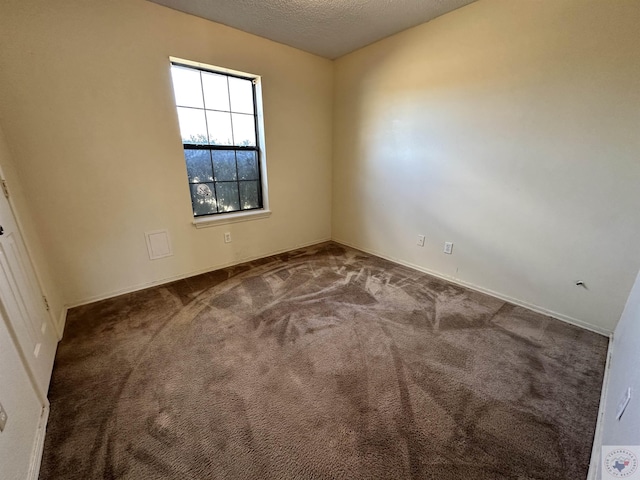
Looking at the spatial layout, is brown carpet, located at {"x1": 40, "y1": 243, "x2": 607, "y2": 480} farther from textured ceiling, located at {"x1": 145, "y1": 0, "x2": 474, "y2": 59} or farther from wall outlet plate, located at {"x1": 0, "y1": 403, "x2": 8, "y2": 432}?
textured ceiling, located at {"x1": 145, "y1": 0, "x2": 474, "y2": 59}

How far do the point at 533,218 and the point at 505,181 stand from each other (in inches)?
14.9

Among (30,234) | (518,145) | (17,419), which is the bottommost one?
(17,419)

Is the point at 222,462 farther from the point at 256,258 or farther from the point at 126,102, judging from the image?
the point at 126,102

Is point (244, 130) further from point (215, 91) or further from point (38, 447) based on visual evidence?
point (38, 447)

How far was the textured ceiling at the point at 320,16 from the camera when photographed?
2.14 m

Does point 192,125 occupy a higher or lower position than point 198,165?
higher

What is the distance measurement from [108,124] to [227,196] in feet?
3.94

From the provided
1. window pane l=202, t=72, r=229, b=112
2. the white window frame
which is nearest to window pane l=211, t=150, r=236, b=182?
the white window frame

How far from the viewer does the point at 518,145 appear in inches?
83.1

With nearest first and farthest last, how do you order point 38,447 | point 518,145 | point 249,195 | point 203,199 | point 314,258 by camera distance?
point 38,447 < point 518,145 < point 203,199 < point 249,195 < point 314,258

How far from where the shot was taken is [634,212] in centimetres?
172

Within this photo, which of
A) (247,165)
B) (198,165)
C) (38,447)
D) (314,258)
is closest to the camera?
(38,447)

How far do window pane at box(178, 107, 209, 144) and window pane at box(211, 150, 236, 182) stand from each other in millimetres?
193

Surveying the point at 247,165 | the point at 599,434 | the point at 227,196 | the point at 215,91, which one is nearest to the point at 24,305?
the point at 227,196
